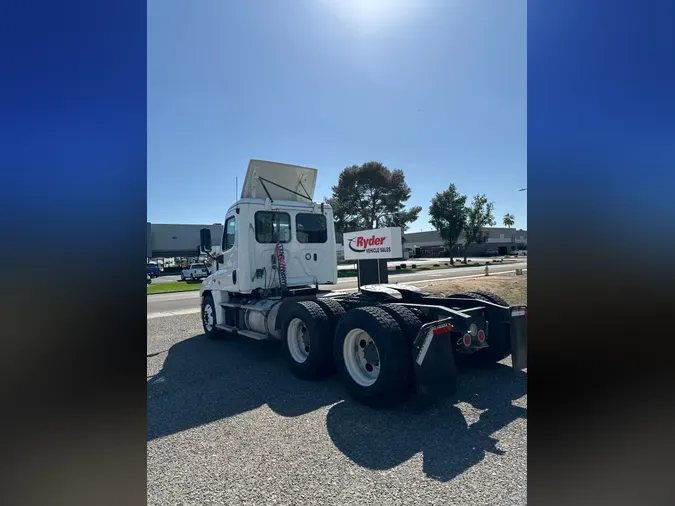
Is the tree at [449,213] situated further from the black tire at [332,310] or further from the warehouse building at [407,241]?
the black tire at [332,310]

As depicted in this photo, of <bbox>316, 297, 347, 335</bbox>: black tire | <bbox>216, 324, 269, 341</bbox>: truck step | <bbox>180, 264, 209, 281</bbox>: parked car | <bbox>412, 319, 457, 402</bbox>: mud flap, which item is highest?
<bbox>316, 297, 347, 335</bbox>: black tire

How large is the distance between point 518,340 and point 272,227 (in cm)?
483

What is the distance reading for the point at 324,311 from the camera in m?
5.57

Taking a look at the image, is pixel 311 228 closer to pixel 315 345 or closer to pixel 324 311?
pixel 324 311

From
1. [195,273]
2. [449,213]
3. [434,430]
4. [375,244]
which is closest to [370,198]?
[449,213]

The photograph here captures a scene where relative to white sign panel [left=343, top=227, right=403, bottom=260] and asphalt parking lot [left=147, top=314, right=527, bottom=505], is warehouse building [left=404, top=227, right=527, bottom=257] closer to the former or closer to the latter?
white sign panel [left=343, top=227, right=403, bottom=260]

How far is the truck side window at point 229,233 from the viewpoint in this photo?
Answer: 7622mm

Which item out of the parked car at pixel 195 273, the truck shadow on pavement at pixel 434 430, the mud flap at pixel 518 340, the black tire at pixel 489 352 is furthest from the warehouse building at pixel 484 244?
the truck shadow on pavement at pixel 434 430

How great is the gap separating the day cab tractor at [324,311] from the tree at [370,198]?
127 feet

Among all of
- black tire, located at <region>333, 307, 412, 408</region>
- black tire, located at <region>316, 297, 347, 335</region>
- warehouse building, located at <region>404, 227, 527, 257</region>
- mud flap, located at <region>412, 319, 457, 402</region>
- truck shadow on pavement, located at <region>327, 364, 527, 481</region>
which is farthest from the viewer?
warehouse building, located at <region>404, 227, 527, 257</region>

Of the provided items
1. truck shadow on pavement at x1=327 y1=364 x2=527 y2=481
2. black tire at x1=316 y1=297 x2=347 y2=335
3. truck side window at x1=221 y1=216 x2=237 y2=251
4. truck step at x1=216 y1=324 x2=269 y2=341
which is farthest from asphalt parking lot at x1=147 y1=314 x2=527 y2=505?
truck side window at x1=221 y1=216 x2=237 y2=251

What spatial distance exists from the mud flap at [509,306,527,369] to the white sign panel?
185 inches

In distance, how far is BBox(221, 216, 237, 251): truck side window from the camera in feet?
25.0
